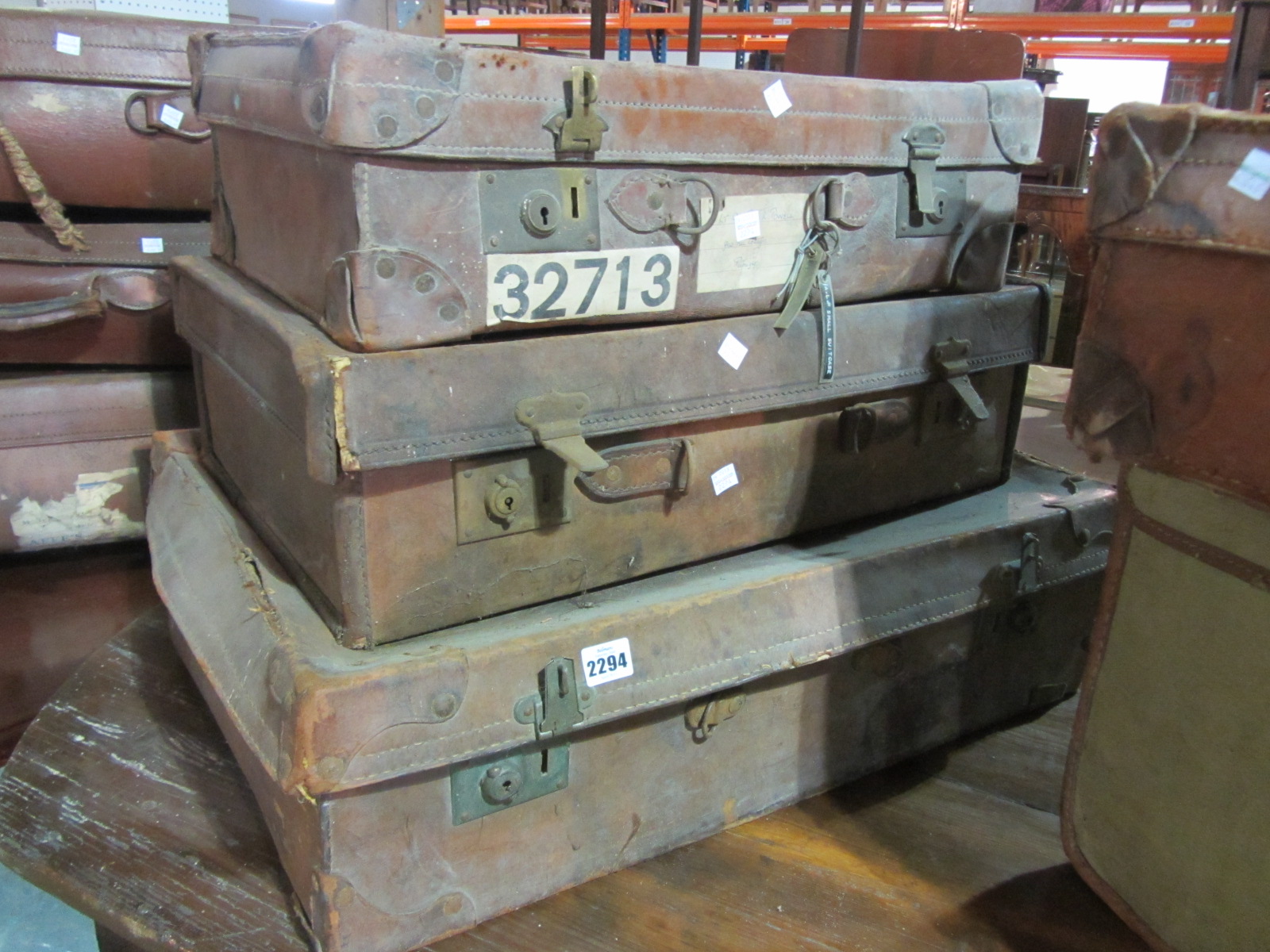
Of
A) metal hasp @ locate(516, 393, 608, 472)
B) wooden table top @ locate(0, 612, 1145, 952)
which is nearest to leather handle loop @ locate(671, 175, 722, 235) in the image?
metal hasp @ locate(516, 393, 608, 472)

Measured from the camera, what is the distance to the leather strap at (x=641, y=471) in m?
1.14

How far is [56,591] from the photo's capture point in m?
2.01

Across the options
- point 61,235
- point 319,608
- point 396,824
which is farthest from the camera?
point 61,235

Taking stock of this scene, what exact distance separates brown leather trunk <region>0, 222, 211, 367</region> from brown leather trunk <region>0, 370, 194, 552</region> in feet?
0.18

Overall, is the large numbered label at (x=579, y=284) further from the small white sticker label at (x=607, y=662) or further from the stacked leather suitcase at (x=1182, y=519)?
the stacked leather suitcase at (x=1182, y=519)

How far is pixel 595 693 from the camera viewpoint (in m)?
1.06

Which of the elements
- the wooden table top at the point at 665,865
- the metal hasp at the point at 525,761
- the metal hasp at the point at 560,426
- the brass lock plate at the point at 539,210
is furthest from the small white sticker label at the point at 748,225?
the wooden table top at the point at 665,865

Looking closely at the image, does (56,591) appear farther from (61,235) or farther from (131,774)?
(131,774)

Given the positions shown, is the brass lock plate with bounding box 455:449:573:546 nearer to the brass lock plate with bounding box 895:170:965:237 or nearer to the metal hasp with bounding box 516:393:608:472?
the metal hasp with bounding box 516:393:608:472

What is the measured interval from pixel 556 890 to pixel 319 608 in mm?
428

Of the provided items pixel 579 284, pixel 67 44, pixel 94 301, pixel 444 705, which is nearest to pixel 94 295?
pixel 94 301

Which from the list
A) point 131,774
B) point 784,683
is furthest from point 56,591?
point 784,683

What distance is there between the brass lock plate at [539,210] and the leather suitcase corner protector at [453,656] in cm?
42

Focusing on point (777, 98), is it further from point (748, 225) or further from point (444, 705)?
point (444, 705)
